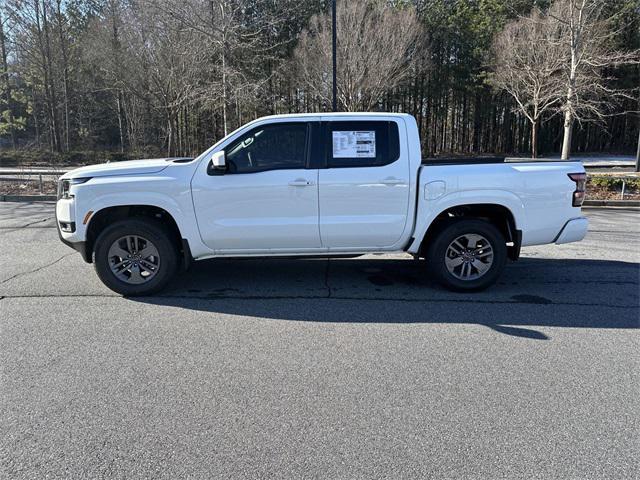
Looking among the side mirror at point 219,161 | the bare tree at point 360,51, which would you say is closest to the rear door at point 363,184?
the side mirror at point 219,161

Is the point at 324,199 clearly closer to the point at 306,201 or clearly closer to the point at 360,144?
the point at 306,201

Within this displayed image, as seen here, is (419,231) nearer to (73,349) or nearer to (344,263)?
(344,263)

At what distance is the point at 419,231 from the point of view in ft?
17.4

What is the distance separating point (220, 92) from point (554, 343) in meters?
17.7

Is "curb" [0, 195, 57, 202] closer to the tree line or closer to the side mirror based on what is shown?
the tree line

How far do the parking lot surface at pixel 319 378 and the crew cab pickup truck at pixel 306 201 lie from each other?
51 centimetres

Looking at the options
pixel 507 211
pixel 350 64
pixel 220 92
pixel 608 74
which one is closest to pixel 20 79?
pixel 220 92

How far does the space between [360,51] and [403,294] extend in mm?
20186

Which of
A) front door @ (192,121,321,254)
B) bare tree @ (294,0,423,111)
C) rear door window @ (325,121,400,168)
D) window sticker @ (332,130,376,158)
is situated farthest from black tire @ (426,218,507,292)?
bare tree @ (294,0,423,111)

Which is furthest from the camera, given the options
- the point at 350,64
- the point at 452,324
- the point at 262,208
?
A: the point at 350,64

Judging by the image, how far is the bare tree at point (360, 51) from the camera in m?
22.6

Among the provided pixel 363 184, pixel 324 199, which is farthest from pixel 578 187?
pixel 324 199

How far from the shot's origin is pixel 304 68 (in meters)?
24.7

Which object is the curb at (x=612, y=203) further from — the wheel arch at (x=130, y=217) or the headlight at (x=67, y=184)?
the headlight at (x=67, y=184)
